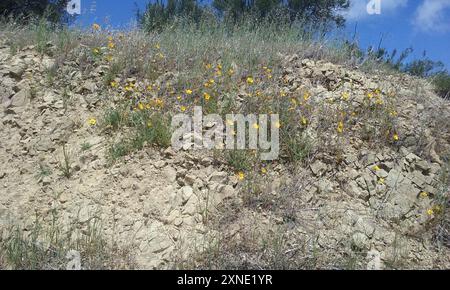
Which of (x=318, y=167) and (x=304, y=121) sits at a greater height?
(x=304, y=121)

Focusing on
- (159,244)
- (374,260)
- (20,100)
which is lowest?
(374,260)

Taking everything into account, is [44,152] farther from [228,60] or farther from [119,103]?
[228,60]

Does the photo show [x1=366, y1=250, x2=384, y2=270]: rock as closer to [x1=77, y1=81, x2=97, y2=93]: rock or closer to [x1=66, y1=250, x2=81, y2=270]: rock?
[x1=66, y1=250, x2=81, y2=270]: rock

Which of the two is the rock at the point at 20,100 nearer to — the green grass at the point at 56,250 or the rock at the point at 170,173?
the green grass at the point at 56,250

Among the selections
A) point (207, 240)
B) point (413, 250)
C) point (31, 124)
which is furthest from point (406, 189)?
point (31, 124)

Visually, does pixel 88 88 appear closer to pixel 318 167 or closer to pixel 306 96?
pixel 306 96

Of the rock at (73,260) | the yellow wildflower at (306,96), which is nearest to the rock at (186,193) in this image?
the rock at (73,260)

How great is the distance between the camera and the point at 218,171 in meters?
3.85

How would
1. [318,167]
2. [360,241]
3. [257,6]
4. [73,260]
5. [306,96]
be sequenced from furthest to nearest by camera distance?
[257,6]
[306,96]
[318,167]
[360,241]
[73,260]

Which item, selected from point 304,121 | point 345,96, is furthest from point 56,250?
point 345,96

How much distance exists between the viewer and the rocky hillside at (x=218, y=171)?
10.7 feet

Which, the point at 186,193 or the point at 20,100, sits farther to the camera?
the point at 20,100
